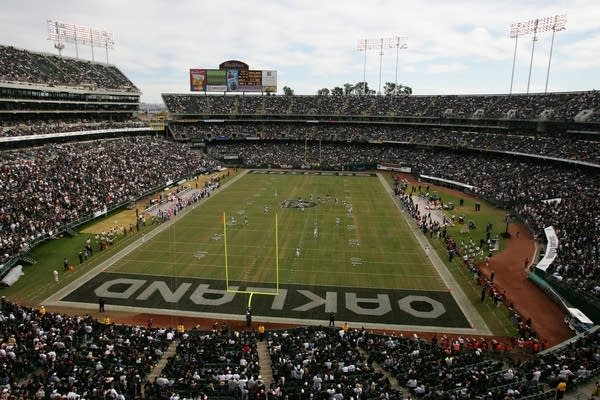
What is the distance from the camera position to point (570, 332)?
21.0 m

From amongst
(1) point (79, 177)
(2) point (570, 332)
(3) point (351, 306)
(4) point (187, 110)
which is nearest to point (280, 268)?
(3) point (351, 306)

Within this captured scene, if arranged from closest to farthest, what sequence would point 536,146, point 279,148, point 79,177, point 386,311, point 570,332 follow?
point 570,332 < point 386,311 < point 79,177 < point 536,146 < point 279,148

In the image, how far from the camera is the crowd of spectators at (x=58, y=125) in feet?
150

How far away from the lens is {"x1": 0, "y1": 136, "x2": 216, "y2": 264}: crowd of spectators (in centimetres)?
3219

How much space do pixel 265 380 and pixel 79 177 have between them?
1390 inches

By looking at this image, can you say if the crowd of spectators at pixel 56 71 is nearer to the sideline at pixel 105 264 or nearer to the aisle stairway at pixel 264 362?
the sideline at pixel 105 264

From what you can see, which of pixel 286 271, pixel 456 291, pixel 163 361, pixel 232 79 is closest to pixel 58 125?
pixel 232 79

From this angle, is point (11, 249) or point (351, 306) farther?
point (11, 249)

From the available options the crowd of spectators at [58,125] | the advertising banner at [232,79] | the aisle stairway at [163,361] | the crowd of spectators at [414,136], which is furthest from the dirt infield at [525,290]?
the advertising banner at [232,79]

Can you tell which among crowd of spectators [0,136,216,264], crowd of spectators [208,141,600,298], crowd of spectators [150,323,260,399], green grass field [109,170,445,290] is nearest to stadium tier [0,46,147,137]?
crowd of spectators [0,136,216,264]

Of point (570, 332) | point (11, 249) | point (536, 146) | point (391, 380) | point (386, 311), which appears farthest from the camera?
point (536, 146)

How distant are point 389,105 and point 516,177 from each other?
3674cm

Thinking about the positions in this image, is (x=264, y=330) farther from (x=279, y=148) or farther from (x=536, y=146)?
(x=279, y=148)

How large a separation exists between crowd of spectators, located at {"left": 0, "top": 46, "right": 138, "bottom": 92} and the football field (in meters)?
27.5
